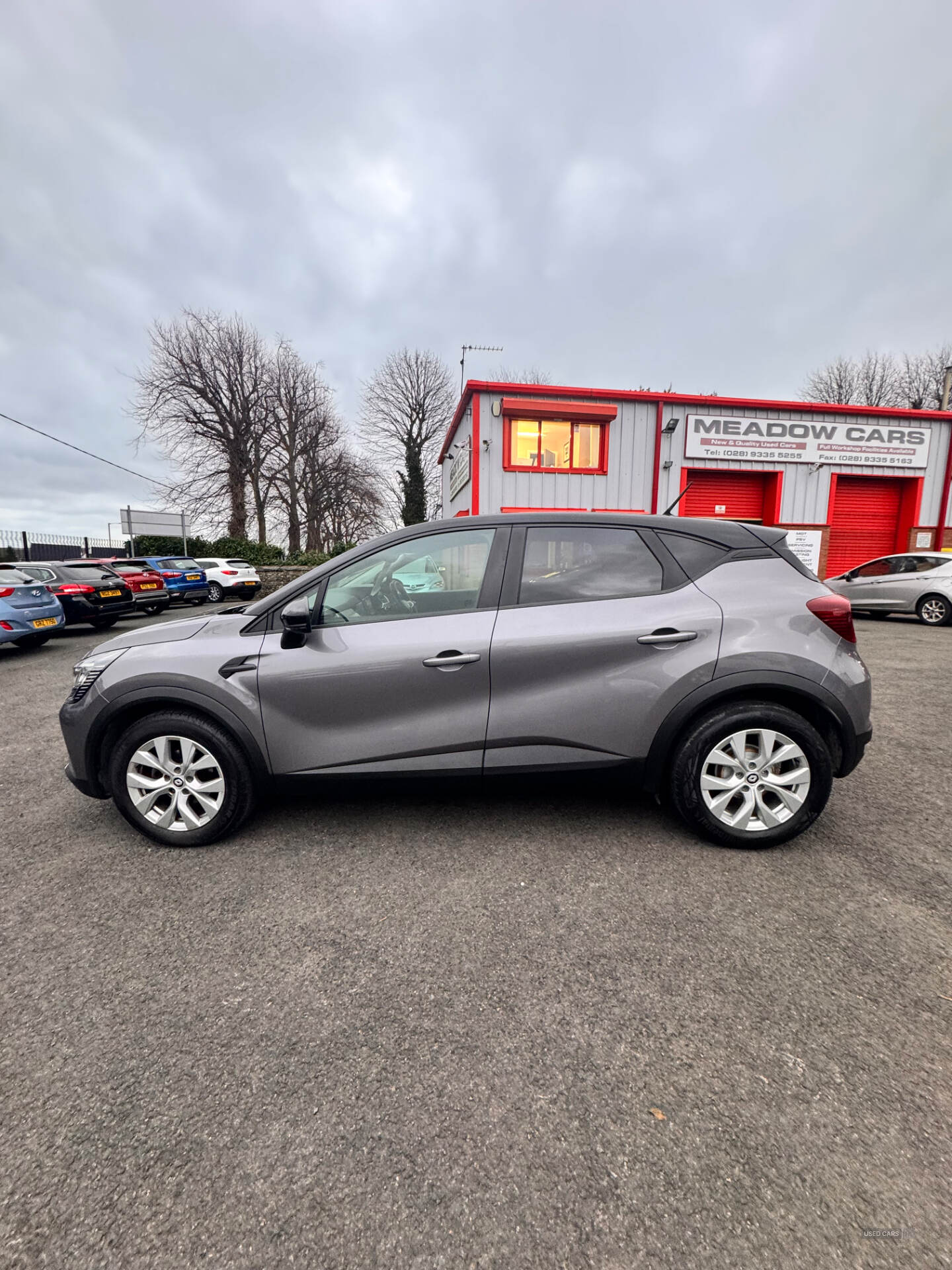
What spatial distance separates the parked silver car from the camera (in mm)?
10656

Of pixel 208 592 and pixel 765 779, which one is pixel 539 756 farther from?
pixel 208 592

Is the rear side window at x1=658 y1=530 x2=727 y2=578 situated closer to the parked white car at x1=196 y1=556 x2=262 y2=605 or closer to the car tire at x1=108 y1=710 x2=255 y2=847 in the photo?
the car tire at x1=108 y1=710 x2=255 y2=847

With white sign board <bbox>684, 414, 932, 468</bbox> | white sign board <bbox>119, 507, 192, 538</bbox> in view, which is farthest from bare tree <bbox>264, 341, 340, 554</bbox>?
white sign board <bbox>684, 414, 932, 468</bbox>

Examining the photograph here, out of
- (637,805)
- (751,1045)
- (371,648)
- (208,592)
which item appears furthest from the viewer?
(208,592)

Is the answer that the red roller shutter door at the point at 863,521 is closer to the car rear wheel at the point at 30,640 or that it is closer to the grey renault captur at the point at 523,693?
the grey renault captur at the point at 523,693

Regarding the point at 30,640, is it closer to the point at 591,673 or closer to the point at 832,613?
the point at 591,673

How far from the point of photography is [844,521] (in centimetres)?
1648

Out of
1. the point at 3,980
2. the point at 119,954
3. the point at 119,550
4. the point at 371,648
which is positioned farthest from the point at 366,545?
the point at 119,550

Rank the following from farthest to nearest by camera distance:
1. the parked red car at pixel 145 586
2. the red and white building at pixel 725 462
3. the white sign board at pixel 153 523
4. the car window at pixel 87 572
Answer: the white sign board at pixel 153 523 < the red and white building at pixel 725 462 < the parked red car at pixel 145 586 < the car window at pixel 87 572

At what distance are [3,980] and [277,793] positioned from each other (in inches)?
44.8

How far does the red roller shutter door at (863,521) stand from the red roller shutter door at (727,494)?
2314 millimetres

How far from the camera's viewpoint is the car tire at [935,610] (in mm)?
10602

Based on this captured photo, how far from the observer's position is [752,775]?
2676mm

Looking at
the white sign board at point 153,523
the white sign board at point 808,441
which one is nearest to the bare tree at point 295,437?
the white sign board at point 153,523
